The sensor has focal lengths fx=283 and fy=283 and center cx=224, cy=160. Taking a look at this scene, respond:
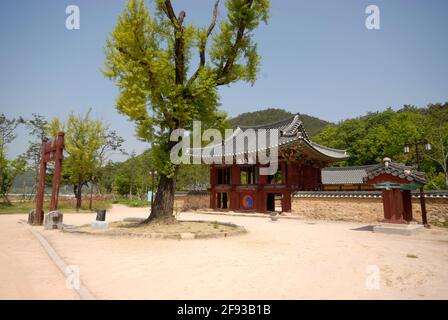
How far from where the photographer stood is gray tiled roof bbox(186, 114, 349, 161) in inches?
868

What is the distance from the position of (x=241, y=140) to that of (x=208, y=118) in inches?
625

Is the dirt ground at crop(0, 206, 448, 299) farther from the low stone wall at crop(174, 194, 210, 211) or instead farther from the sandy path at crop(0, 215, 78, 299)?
the low stone wall at crop(174, 194, 210, 211)

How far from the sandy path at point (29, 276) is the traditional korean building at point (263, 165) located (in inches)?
527

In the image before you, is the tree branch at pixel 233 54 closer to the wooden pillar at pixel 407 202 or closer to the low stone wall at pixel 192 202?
the wooden pillar at pixel 407 202

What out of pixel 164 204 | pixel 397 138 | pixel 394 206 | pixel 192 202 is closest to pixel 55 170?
pixel 164 204

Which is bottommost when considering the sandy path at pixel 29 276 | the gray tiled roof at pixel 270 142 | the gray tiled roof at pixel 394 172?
the sandy path at pixel 29 276

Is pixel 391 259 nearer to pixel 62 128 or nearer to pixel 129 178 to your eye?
pixel 62 128

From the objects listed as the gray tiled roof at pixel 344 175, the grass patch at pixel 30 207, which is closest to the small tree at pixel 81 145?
the grass patch at pixel 30 207

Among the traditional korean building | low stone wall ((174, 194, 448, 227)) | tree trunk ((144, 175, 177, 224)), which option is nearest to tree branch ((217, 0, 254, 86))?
tree trunk ((144, 175, 177, 224))

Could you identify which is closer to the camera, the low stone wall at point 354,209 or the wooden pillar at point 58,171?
the wooden pillar at point 58,171

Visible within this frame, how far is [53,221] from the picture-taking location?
1204 cm

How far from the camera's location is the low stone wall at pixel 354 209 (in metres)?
14.7

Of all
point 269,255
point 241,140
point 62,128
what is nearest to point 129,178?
point 62,128

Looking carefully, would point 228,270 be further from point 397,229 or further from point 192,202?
point 192,202
